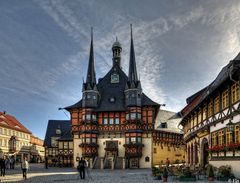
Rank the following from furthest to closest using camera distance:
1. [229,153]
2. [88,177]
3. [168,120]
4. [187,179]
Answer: [168,120] → [88,177] → [229,153] → [187,179]

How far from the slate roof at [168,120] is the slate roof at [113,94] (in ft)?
25.7

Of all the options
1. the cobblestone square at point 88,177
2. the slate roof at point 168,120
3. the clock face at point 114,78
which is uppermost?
the clock face at point 114,78

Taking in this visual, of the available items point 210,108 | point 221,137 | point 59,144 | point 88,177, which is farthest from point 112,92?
point 221,137

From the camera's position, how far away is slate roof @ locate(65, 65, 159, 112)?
5512 centimetres

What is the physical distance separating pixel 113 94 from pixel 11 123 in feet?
123

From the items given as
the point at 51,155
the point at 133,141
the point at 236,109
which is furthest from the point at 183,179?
the point at 51,155

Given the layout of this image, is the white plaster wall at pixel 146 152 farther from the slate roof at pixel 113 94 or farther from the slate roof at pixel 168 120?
the slate roof at pixel 168 120

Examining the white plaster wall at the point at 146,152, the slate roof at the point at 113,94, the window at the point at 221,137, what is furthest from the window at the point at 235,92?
the white plaster wall at the point at 146,152

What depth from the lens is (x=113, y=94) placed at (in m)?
57.8

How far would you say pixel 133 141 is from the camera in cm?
5272

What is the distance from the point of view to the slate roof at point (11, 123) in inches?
3067

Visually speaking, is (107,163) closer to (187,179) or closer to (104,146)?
(104,146)

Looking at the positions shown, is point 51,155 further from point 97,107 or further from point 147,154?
point 147,154

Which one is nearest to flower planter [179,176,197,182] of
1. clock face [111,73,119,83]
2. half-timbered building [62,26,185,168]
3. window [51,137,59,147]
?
half-timbered building [62,26,185,168]
